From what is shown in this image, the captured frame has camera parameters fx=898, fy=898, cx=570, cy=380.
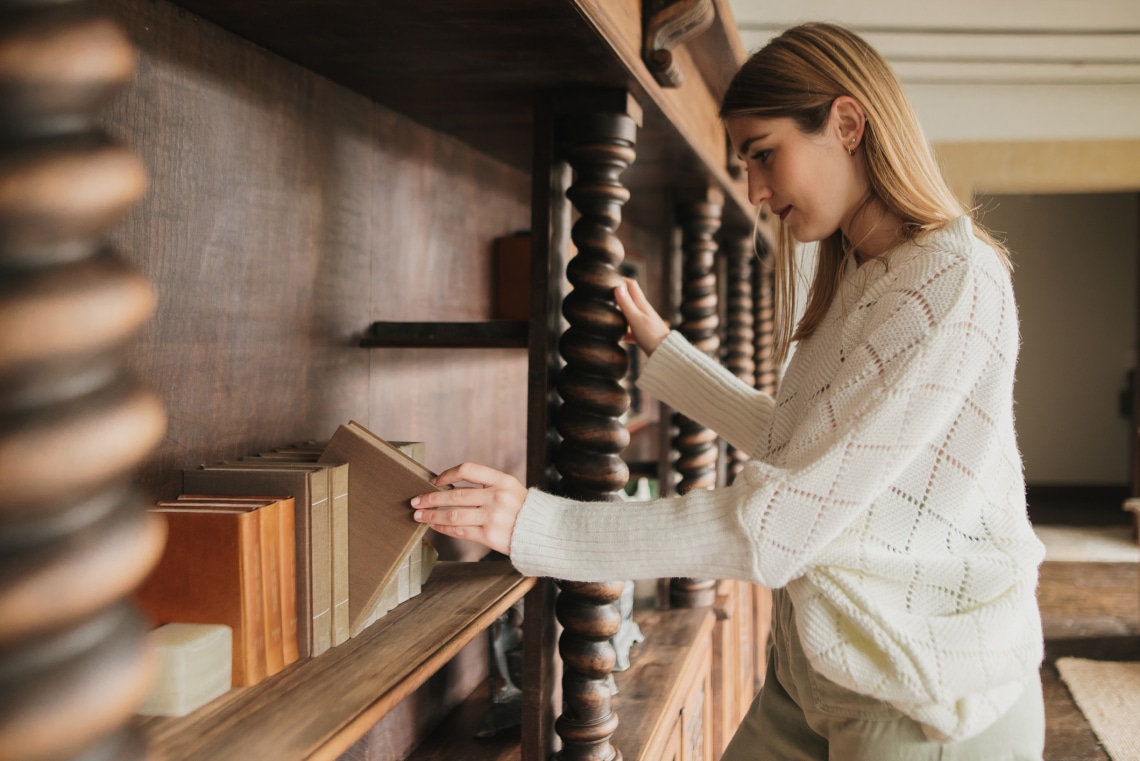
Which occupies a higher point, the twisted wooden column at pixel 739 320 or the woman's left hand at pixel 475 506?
the twisted wooden column at pixel 739 320

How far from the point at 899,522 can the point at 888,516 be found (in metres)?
0.01

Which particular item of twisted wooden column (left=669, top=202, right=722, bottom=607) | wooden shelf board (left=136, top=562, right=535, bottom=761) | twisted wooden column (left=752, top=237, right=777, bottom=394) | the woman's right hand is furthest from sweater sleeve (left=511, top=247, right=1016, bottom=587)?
twisted wooden column (left=752, top=237, right=777, bottom=394)

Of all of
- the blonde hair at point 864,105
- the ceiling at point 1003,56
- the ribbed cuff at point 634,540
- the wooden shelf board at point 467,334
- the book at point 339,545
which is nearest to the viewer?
the book at point 339,545

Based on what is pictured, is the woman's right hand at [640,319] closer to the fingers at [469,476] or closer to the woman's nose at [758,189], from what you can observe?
the woman's nose at [758,189]

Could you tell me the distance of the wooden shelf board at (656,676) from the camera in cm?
171

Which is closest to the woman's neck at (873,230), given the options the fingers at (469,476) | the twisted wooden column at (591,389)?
the twisted wooden column at (591,389)

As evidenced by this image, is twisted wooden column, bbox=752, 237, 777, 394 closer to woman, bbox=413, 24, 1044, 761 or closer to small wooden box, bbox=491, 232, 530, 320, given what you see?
small wooden box, bbox=491, 232, 530, 320

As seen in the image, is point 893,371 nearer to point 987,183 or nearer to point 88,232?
point 88,232

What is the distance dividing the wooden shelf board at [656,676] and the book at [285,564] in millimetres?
889

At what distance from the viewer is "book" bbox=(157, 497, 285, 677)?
Answer: 86 centimetres

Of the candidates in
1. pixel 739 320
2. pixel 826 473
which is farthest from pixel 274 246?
pixel 739 320

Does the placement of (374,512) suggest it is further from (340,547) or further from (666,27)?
(666,27)

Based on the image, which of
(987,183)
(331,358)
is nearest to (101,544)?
(331,358)

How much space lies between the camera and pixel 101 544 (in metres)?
0.40
